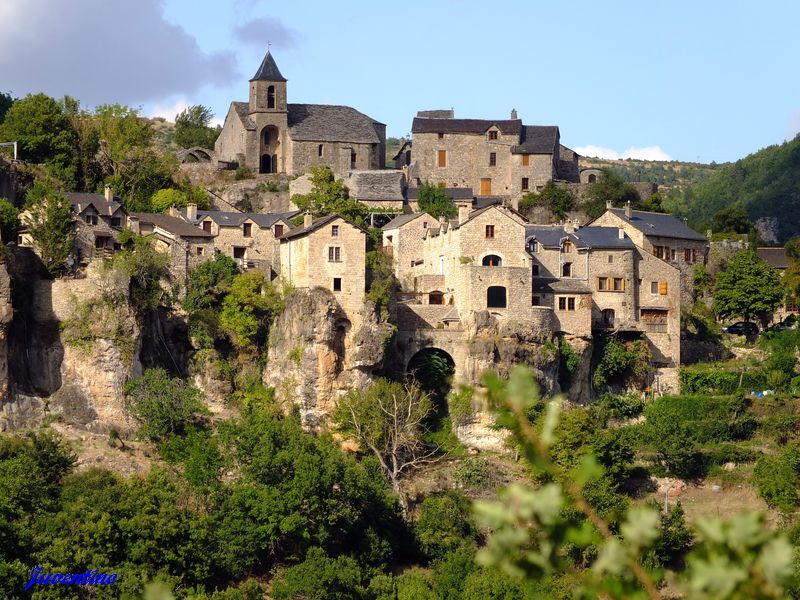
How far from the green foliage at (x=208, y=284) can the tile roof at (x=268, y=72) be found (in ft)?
67.8

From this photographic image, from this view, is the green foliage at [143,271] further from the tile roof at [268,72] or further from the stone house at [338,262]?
the tile roof at [268,72]

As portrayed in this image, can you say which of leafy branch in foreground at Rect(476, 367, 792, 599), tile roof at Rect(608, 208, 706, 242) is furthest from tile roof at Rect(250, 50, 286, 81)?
leafy branch in foreground at Rect(476, 367, 792, 599)

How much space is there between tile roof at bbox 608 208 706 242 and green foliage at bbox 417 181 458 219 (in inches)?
272

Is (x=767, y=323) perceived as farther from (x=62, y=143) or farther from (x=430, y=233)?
(x=62, y=143)

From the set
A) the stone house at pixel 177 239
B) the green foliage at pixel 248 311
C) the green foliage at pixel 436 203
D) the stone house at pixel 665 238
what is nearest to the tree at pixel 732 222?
the stone house at pixel 665 238

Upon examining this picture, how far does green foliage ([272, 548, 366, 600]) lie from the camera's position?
3775 cm

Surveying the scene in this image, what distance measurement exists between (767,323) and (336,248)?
831 inches

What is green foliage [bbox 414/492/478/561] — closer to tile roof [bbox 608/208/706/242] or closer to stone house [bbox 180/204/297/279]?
stone house [bbox 180/204/297/279]

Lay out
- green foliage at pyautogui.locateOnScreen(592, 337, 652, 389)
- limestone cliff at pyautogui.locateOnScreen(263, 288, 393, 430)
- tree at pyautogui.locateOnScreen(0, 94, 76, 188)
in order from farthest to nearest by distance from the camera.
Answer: tree at pyautogui.locateOnScreen(0, 94, 76, 188), green foliage at pyautogui.locateOnScreen(592, 337, 652, 389), limestone cliff at pyautogui.locateOnScreen(263, 288, 393, 430)

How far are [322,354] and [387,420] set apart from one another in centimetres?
304

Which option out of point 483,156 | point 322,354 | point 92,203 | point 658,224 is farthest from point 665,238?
point 92,203

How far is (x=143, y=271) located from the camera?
147 feet

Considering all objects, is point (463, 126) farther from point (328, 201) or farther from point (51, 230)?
point (51, 230)

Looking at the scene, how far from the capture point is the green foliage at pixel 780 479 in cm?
4431
